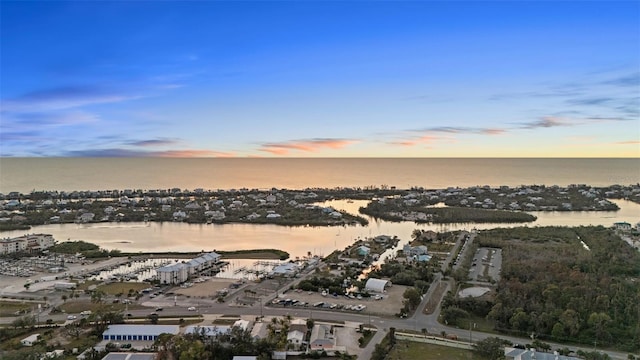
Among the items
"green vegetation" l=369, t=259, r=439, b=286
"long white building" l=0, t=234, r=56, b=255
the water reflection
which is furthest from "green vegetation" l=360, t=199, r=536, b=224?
"long white building" l=0, t=234, r=56, b=255

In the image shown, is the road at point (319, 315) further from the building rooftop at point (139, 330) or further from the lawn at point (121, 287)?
the building rooftop at point (139, 330)

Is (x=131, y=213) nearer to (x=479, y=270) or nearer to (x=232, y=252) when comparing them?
(x=232, y=252)

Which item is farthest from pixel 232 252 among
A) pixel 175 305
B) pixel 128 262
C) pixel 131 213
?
pixel 131 213

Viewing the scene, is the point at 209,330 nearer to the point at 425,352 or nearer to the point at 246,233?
the point at 425,352

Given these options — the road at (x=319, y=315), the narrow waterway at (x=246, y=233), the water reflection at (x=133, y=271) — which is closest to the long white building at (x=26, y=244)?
the narrow waterway at (x=246, y=233)

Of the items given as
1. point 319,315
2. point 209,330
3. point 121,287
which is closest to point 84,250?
point 121,287
